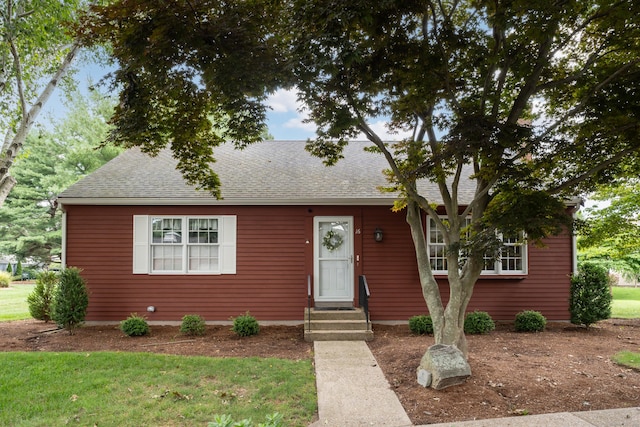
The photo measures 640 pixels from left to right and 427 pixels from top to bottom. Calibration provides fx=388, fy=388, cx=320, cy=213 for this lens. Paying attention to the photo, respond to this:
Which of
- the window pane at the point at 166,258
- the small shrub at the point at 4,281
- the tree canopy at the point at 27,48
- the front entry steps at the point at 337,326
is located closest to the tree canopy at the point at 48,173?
the small shrub at the point at 4,281

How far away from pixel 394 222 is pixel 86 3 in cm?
921

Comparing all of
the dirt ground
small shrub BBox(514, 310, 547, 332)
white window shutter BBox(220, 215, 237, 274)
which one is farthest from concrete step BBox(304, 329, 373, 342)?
small shrub BBox(514, 310, 547, 332)

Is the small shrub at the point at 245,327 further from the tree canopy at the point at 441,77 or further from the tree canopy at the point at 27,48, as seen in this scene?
the tree canopy at the point at 27,48

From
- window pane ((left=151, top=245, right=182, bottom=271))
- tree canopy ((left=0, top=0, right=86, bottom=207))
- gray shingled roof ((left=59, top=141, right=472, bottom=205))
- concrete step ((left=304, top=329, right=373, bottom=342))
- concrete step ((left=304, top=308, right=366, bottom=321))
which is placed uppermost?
tree canopy ((left=0, top=0, right=86, bottom=207))

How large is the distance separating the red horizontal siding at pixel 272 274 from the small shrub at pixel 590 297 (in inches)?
15.8

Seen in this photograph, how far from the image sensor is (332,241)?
8.58 metres

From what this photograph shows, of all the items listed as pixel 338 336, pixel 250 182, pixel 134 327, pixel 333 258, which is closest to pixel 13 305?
pixel 134 327

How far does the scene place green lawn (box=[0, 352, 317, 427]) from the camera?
12.3 feet

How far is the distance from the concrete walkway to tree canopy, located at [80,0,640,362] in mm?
1212

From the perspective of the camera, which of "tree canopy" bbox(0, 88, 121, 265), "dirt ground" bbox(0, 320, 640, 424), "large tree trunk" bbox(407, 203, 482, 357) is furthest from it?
"tree canopy" bbox(0, 88, 121, 265)

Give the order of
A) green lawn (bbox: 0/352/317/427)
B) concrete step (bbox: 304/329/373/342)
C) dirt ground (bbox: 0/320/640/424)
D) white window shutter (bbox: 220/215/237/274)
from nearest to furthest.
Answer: green lawn (bbox: 0/352/317/427), dirt ground (bbox: 0/320/640/424), concrete step (bbox: 304/329/373/342), white window shutter (bbox: 220/215/237/274)

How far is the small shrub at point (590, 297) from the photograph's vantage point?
796cm

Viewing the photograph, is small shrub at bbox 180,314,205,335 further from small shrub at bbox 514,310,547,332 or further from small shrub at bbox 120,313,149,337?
small shrub at bbox 514,310,547,332

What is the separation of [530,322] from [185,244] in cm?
729
